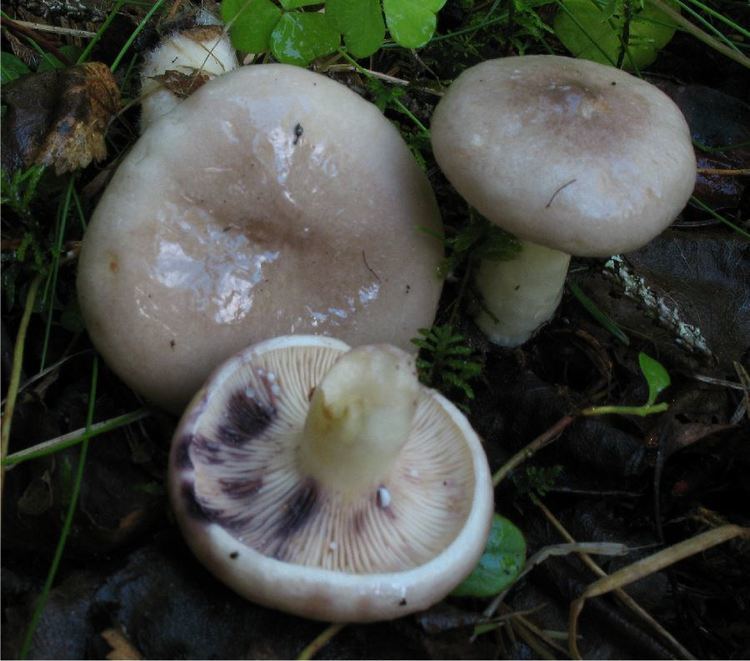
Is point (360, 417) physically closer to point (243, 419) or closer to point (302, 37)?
point (243, 419)

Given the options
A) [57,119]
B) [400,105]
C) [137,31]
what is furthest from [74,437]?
[400,105]

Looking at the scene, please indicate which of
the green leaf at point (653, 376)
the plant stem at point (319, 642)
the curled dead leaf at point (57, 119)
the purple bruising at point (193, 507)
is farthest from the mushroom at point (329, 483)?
the curled dead leaf at point (57, 119)

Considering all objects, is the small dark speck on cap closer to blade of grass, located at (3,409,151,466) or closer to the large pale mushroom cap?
blade of grass, located at (3,409,151,466)

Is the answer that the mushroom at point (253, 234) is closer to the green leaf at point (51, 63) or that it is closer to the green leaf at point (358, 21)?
the green leaf at point (358, 21)

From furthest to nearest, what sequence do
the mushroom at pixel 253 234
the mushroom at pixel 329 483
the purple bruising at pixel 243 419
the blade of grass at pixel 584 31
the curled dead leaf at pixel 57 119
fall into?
the blade of grass at pixel 584 31 → the curled dead leaf at pixel 57 119 → the mushroom at pixel 253 234 → the purple bruising at pixel 243 419 → the mushroom at pixel 329 483

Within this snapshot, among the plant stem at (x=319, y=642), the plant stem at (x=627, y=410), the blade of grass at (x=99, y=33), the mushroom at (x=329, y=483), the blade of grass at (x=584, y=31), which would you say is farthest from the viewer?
the blade of grass at (x=584, y=31)
